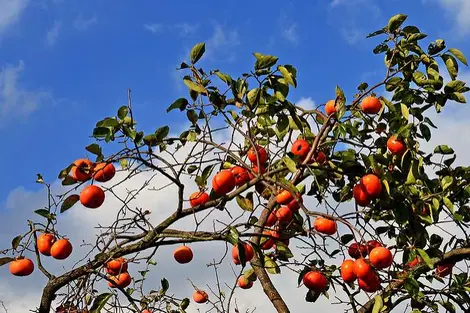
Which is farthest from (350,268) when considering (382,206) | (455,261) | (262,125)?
(455,261)

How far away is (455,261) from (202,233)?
5.66 feet

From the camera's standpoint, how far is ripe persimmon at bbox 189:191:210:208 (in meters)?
3.20

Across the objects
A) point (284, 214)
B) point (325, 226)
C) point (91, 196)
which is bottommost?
point (325, 226)

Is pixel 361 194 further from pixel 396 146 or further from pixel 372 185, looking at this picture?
pixel 396 146

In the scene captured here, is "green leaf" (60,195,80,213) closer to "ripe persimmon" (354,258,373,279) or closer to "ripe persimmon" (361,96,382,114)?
"ripe persimmon" (354,258,373,279)

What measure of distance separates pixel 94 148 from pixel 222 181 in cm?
59

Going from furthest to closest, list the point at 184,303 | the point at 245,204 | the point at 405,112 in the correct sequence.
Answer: the point at 184,303 < the point at 245,204 < the point at 405,112

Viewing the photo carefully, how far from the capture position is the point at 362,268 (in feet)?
9.84

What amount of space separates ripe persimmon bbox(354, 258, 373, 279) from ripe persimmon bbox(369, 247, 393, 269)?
0.03 metres

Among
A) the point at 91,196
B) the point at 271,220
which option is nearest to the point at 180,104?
the point at 91,196

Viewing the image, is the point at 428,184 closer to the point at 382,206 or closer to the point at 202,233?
the point at 382,206

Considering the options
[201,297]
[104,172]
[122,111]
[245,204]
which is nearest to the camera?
[122,111]

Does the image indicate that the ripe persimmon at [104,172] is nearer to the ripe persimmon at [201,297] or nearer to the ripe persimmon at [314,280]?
the ripe persimmon at [314,280]

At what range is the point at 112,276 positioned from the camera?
3.72 meters
